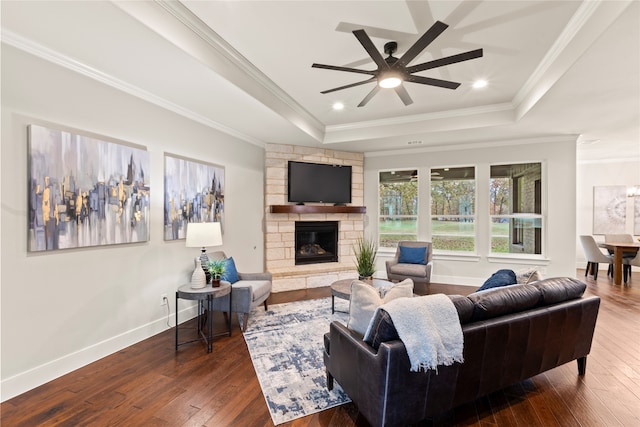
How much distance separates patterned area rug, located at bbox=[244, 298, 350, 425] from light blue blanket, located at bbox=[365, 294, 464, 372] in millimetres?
843

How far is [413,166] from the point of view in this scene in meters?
6.09

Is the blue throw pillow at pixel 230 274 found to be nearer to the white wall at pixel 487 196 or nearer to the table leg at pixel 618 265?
the white wall at pixel 487 196

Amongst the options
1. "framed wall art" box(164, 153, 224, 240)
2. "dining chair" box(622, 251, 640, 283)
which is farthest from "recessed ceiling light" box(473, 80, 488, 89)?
"dining chair" box(622, 251, 640, 283)

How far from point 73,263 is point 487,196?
20.5 feet

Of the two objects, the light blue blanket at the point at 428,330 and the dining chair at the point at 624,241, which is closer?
the light blue blanket at the point at 428,330

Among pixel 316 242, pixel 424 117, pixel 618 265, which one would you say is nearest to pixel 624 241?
pixel 618 265

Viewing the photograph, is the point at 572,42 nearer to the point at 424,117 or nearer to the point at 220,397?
the point at 424,117

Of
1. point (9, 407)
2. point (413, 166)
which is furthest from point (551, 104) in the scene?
point (9, 407)

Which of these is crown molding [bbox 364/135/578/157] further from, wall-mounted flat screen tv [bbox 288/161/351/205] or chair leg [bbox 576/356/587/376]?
chair leg [bbox 576/356/587/376]

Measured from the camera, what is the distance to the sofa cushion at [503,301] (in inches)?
74.3

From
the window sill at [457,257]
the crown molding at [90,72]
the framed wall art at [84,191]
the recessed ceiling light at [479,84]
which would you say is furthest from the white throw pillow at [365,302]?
the window sill at [457,257]

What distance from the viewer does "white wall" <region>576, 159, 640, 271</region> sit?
6.89 m

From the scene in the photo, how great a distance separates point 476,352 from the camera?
182 centimetres

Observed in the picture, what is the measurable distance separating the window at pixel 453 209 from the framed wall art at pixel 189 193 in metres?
4.20
